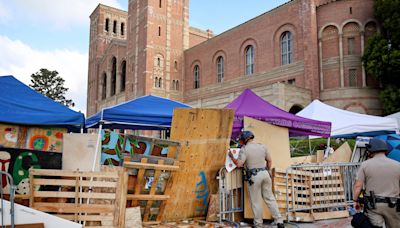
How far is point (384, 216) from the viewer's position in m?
4.37

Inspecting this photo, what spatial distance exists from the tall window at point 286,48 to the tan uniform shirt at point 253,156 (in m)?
24.8

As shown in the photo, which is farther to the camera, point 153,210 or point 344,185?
point 344,185

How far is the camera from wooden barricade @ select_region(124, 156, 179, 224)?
616 centimetres

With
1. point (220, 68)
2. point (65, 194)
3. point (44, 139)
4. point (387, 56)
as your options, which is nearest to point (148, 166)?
point (65, 194)

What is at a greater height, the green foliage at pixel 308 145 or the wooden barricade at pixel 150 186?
the green foliage at pixel 308 145

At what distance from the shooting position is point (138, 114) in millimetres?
8328

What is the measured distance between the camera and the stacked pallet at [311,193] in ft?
24.6

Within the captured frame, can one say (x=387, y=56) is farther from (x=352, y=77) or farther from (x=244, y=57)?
(x=244, y=57)

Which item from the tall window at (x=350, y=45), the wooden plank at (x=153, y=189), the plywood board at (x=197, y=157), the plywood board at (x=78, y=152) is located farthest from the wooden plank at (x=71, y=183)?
the tall window at (x=350, y=45)

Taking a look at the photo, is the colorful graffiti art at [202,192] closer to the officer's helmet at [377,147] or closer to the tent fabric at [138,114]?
→ the tent fabric at [138,114]

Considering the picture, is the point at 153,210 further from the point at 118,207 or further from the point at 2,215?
the point at 2,215

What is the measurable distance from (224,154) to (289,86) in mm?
20117

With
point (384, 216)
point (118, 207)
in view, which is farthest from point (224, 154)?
point (384, 216)

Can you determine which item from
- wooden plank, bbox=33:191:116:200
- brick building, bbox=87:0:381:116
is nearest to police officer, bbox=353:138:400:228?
wooden plank, bbox=33:191:116:200
